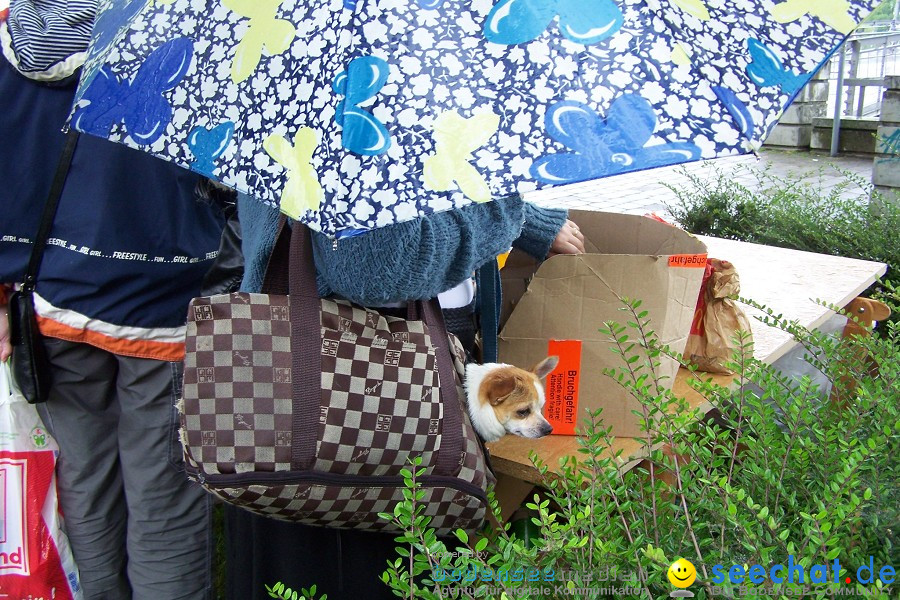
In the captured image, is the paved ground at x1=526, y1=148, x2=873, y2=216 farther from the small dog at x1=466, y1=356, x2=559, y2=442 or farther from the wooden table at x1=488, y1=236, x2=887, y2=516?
the small dog at x1=466, y1=356, x2=559, y2=442

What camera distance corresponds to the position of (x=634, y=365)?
178cm

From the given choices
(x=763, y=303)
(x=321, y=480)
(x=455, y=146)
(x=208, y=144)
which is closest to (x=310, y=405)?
(x=321, y=480)

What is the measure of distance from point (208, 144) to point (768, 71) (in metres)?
0.92

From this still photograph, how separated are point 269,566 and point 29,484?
931 mm

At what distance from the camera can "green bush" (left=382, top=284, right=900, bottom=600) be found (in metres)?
1.05

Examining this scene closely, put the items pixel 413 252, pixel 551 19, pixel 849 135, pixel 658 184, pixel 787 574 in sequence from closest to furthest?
pixel 787 574 → pixel 551 19 → pixel 413 252 → pixel 658 184 → pixel 849 135

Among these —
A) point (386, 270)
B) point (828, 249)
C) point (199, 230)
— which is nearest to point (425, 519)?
point (386, 270)

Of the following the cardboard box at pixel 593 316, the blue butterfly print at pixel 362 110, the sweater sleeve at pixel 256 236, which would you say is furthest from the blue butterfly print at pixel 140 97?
the cardboard box at pixel 593 316

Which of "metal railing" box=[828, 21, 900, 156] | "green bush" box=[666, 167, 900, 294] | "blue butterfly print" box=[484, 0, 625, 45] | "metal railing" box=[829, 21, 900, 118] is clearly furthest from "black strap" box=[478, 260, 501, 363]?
"metal railing" box=[829, 21, 900, 118]

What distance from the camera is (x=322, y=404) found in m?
1.46

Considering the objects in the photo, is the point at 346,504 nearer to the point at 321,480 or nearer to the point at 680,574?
the point at 321,480

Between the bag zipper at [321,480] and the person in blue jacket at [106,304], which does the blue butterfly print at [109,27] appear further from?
the bag zipper at [321,480]

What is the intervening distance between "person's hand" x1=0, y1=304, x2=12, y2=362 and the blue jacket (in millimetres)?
108

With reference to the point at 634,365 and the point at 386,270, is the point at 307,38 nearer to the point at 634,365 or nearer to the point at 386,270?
A: the point at 386,270
